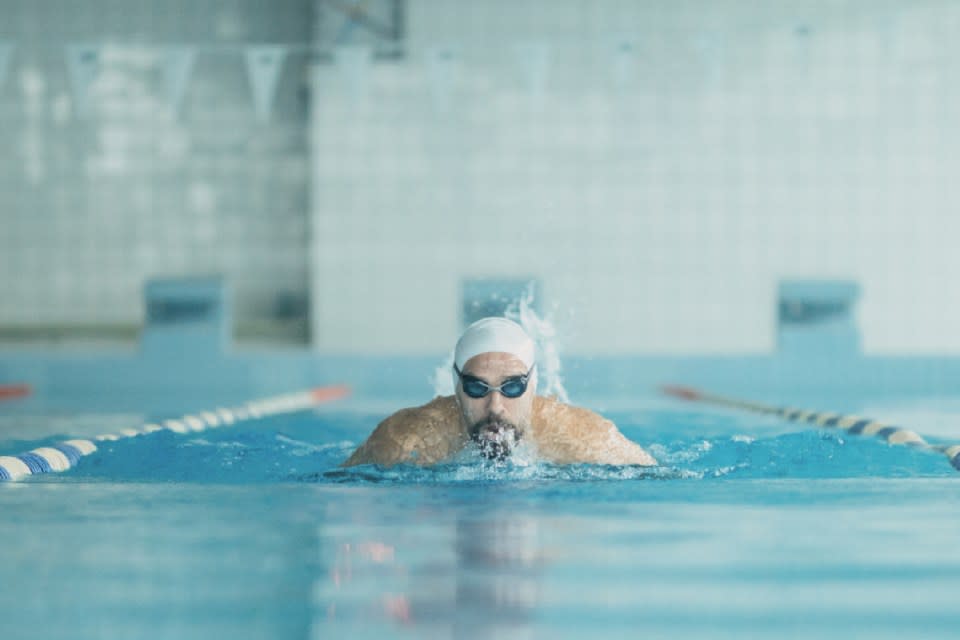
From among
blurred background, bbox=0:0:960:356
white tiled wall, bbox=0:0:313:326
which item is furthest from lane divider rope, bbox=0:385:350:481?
white tiled wall, bbox=0:0:313:326

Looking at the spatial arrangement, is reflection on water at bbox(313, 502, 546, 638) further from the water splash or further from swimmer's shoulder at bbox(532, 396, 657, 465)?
the water splash

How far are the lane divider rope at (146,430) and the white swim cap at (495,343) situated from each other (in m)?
1.32

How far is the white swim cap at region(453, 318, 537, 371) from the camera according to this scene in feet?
13.1

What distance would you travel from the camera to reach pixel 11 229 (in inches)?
515

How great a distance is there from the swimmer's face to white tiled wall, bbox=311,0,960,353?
26.1ft

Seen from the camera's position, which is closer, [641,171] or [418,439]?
[418,439]

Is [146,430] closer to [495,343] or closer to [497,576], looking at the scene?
[495,343]

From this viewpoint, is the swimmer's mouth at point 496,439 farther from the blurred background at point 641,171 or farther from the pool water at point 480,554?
the blurred background at point 641,171

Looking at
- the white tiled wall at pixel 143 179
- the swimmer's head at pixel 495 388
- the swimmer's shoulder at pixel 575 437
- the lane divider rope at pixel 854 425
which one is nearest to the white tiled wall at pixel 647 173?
the white tiled wall at pixel 143 179

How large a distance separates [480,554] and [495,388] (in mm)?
1473

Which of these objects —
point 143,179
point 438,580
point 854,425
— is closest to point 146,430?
point 854,425

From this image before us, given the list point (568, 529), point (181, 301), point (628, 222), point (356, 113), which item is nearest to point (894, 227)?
point (628, 222)

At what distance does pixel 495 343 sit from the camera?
13.1 ft

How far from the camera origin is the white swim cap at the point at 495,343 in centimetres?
398
